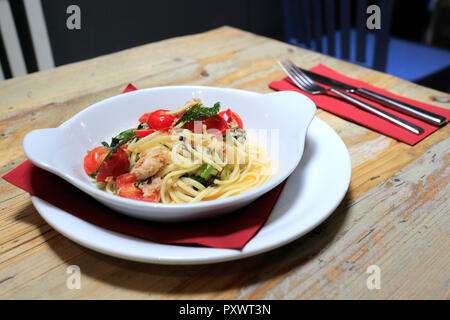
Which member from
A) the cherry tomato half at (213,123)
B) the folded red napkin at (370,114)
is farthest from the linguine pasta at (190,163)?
the folded red napkin at (370,114)

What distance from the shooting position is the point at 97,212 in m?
0.83

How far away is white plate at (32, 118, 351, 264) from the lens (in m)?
0.71

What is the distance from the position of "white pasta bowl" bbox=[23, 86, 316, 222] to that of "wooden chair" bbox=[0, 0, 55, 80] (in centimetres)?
228

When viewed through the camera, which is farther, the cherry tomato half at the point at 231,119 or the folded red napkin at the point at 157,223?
the cherry tomato half at the point at 231,119

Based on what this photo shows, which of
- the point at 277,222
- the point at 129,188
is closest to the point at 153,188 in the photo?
the point at 129,188

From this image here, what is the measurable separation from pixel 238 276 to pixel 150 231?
20cm

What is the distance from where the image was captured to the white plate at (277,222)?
27.8 inches

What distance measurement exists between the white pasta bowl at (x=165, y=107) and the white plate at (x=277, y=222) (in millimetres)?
63

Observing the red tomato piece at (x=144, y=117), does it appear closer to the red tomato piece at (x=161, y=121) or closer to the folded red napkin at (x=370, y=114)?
the red tomato piece at (x=161, y=121)

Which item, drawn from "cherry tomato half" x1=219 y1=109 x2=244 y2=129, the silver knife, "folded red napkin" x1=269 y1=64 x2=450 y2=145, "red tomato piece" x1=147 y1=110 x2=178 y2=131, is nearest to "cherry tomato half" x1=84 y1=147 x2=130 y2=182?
"red tomato piece" x1=147 y1=110 x2=178 y2=131

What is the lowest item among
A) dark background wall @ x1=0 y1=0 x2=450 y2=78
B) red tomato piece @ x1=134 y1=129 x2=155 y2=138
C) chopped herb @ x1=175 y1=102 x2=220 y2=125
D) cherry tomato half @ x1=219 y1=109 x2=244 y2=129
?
dark background wall @ x1=0 y1=0 x2=450 y2=78

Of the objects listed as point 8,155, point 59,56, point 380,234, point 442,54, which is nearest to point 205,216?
point 380,234

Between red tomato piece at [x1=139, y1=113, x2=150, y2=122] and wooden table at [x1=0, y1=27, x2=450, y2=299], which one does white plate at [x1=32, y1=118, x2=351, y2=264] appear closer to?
wooden table at [x1=0, y1=27, x2=450, y2=299]

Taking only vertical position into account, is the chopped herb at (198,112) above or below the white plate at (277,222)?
above
